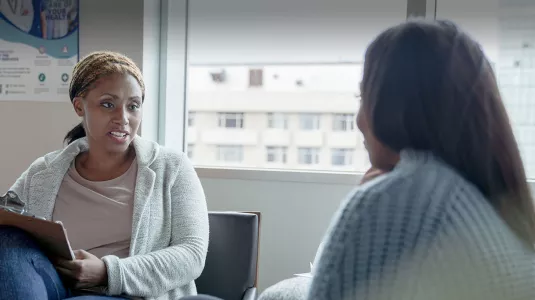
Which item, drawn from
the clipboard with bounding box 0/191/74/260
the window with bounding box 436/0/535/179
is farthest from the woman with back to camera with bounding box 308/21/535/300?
the window with bounding box 436/0/535/179

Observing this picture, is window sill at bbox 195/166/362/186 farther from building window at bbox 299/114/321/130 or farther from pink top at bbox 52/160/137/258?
pink top at bbox 52/160/137/258

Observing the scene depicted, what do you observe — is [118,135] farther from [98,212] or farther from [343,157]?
[343,157]

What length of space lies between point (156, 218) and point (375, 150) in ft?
2.94

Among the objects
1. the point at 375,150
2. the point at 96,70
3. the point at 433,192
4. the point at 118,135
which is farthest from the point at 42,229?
the point at 433,192

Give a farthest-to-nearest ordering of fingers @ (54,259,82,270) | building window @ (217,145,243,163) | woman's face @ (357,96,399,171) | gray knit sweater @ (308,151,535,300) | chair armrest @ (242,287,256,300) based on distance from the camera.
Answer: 1. building window @ (217,145,243,163)
2. chair armrest @ (242,287,256,300)
3. fingers @ (54,259,82,270)
4. woman's face @ (357,96,399,171)
5. gray knit sweater @ (308,151,535,300)

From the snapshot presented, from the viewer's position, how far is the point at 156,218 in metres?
1.51

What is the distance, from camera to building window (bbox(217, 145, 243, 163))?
8.05ft

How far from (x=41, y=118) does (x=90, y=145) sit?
89 cm

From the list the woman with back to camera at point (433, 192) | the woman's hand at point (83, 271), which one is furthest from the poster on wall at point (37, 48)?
the woman with back to camera at point (433, 192)

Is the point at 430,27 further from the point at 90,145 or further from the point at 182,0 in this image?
the point at 182,0

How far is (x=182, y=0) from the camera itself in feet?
7.91

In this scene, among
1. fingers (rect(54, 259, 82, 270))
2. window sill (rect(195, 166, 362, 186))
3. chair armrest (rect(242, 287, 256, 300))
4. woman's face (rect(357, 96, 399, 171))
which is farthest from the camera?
window sill (rect(195, 166, 362, 186))

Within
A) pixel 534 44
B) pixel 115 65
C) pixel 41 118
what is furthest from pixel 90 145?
pixel 534 44

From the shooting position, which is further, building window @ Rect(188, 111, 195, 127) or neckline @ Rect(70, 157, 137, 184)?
building window @ Rect(188, 111, 195, 127)
